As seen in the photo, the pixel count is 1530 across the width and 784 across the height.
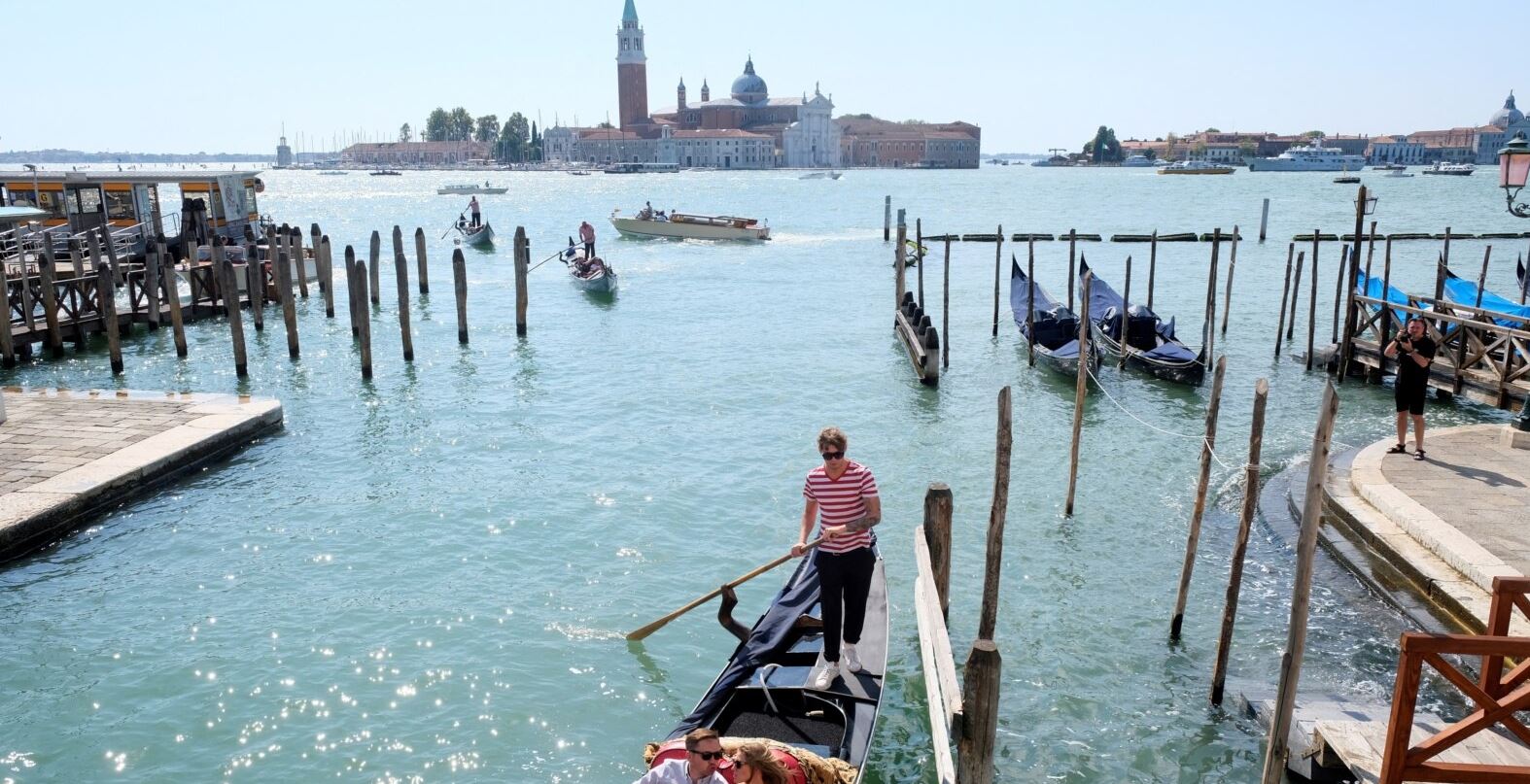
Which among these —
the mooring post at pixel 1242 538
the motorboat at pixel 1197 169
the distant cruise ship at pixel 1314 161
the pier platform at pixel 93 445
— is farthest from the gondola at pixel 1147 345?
the distant cruise ship at pixel 1314 161

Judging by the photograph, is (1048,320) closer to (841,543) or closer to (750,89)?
(841,543)

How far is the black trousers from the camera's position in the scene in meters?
5.27

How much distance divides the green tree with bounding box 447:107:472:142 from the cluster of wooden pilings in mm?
156408

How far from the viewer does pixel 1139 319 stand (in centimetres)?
1570

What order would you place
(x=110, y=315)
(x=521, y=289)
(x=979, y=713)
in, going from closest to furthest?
(x=979, y=713), (x=110, y=315), (x=521, y=289)

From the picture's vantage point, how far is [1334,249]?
36375 mm

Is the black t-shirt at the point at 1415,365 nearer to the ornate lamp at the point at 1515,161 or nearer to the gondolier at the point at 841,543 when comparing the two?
the ornate lamp at the point at 1515,161

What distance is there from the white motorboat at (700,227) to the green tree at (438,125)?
14176 cm

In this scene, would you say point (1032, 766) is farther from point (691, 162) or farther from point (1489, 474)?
point (691, 162)

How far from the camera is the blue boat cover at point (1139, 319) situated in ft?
49.2

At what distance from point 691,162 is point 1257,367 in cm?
13051

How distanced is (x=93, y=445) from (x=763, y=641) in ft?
25.7

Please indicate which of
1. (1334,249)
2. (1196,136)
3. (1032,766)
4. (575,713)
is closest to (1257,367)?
(1032,766)

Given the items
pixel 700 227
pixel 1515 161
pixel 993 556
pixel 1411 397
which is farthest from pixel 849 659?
pixel 700 227
